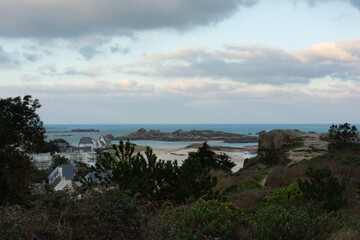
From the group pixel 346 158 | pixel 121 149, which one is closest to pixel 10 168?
pixel 121 149

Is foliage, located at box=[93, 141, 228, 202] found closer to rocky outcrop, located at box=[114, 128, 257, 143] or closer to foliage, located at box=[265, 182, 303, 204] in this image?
foliage, located at box=[265, 182, 303, 204]

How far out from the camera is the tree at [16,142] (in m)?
15.0

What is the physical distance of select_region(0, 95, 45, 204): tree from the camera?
49.4 feet

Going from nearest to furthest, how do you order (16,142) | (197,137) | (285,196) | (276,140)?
(285,196) < (16,142) < (276,140) < (197,137)

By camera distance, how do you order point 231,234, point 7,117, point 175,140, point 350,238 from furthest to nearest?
point 175,140, point 7,117, point 231,234, point 350,238

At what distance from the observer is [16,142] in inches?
623

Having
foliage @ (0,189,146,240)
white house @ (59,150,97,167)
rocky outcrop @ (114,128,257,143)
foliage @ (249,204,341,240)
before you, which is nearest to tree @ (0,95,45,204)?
foliage @ (0,189,146,240)

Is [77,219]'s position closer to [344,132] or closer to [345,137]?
[344,132]

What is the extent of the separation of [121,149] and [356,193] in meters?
9.00

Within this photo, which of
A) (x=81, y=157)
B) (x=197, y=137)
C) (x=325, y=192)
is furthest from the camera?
(x=197, y=137)

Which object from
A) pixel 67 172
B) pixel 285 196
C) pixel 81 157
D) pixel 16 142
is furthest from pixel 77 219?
pixel 81 157

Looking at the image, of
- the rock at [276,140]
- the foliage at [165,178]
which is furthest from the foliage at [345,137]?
the foliage at [165,178]

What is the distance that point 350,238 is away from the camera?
5.46 m

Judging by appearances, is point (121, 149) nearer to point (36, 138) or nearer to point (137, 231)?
point (137, 231)
